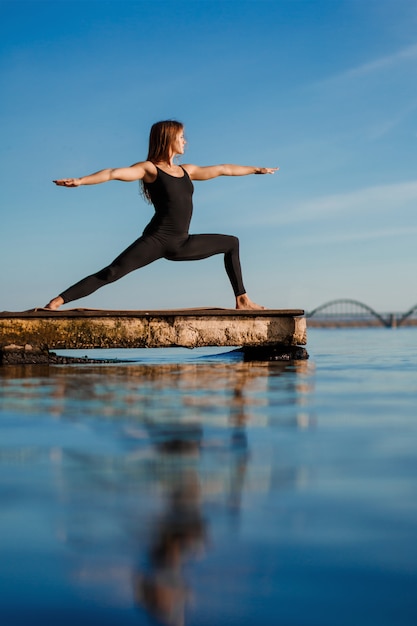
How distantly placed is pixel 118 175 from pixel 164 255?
106 cm

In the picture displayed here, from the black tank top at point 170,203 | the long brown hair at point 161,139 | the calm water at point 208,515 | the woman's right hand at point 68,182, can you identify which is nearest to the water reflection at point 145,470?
the calm water at point 208,515

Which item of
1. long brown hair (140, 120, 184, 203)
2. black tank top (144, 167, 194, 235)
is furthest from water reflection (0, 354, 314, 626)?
long brown hair (140, 120, 184, 203)

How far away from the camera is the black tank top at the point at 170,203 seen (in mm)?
8758

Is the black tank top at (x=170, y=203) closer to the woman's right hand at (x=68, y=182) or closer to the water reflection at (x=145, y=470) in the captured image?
the woman's right hand at (x=68, y=182)

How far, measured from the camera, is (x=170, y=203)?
28.9 ft

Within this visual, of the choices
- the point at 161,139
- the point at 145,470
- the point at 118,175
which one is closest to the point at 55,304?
the point at 118,175

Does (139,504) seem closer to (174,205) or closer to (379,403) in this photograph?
(379,403)

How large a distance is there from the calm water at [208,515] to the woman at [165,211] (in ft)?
14.2

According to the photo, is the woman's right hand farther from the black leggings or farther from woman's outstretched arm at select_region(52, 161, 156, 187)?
the black leggings

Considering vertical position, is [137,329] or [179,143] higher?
[179,143]

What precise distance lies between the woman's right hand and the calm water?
393 cm

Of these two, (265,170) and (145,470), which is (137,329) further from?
(145,470)

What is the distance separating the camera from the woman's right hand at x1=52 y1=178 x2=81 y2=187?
793cm

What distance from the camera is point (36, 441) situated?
3314mm
